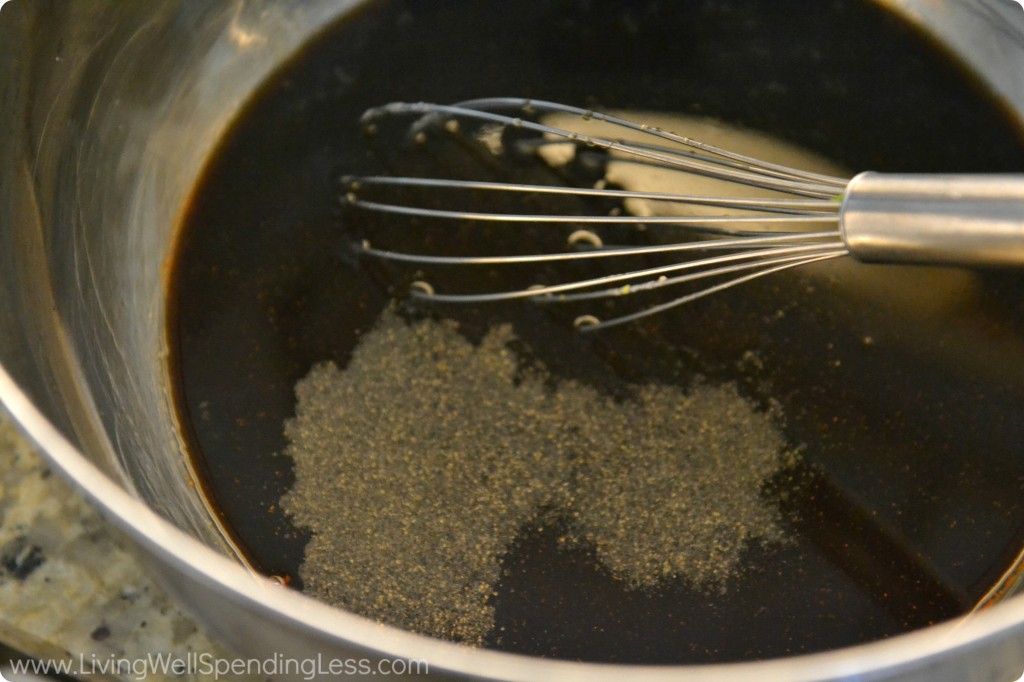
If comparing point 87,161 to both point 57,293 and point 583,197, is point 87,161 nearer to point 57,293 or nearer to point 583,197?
point 57,293

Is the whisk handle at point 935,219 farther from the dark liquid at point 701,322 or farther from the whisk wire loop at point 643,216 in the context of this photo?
the dark liquid at point 701,322

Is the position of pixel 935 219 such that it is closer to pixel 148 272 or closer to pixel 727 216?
pixel 727 216

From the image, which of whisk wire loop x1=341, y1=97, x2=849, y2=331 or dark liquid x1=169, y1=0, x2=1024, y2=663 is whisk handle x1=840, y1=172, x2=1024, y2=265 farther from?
Result: dark liquid x1=169, y1=0, x2=1024, y2=663

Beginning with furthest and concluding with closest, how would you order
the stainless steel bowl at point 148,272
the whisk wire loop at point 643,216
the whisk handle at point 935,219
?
the whisk wire loop at point 643,216 < the whisk handle at point 935,219 < the stainless steel bowl at point 148,272

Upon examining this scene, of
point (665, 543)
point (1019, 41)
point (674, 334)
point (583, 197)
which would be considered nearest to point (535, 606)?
point (665, 543)

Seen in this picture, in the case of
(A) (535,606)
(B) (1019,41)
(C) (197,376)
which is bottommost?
(A) (535,606)

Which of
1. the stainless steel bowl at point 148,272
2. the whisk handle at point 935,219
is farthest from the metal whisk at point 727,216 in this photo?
the stainless steel bowl at point 148,272
